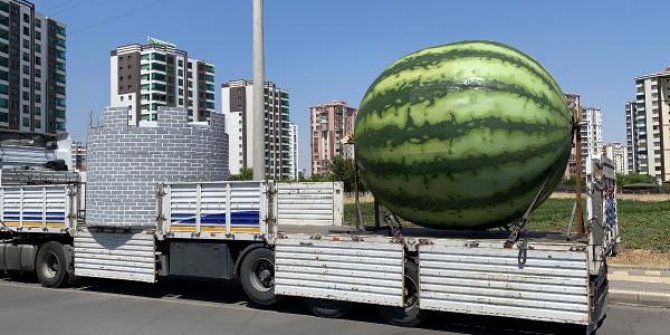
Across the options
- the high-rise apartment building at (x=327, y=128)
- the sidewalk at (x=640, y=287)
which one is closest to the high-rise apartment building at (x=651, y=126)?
the high-rise apartment building at (x=327, y=128)

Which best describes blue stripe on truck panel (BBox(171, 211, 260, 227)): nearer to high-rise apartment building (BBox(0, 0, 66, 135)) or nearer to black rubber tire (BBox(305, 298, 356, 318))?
black rubber tire (BBox(305, 298, 356, 318))

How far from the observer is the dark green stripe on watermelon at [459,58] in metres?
7.62

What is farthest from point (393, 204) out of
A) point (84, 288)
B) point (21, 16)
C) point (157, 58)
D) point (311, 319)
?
point (157, 58)

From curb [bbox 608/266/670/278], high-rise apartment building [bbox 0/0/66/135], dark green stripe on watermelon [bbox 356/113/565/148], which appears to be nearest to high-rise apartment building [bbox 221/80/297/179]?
high-rise apartment building [bbox 0/0/66/135]

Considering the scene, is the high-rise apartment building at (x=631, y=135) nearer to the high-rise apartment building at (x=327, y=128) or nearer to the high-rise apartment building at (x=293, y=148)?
the high-rise apartment building at (x=327, y=128)

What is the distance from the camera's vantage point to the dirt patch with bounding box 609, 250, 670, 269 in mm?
13305

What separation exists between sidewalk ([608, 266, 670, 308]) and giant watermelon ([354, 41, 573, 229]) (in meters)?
3.29

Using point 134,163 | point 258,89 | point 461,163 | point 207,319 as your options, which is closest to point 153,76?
point 258,89

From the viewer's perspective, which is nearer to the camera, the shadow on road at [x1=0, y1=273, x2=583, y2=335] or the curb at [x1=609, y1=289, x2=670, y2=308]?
the shadow on road at [x1=0, y1=273, x2=583, y2=335]

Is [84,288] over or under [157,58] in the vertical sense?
under

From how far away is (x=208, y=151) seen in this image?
11.8 m

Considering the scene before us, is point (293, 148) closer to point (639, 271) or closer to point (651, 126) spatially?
point (651, 126)

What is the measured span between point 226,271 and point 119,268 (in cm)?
229

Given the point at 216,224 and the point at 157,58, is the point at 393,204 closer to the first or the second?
the point at 216,224
